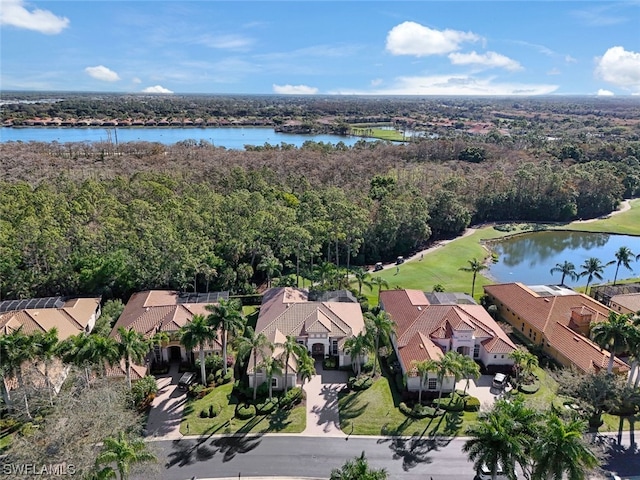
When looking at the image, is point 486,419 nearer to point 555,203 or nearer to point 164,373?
point 164,373

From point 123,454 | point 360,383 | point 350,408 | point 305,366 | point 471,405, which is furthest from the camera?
point 360,383

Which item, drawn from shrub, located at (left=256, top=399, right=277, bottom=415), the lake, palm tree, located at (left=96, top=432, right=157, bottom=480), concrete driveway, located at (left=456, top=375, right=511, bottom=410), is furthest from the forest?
palm tree, located at (left=96, top=432, right=157, bottom=480)

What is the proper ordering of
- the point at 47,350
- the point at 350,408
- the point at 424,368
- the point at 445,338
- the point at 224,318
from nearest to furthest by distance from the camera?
the point at 47,350, the point at 424,368, the point at 350,408, the point at 224,318, the point at 445,338

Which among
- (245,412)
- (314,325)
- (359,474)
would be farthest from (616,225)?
(359,474)

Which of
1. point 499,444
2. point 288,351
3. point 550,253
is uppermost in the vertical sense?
point 499,444

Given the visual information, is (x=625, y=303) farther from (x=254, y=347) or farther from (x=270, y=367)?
(x=254, y=347)

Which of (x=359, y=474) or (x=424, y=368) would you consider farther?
(x=424, y=368)

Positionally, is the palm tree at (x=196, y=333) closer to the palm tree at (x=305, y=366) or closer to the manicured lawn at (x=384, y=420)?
the palm tree at (x=305, y=366)
